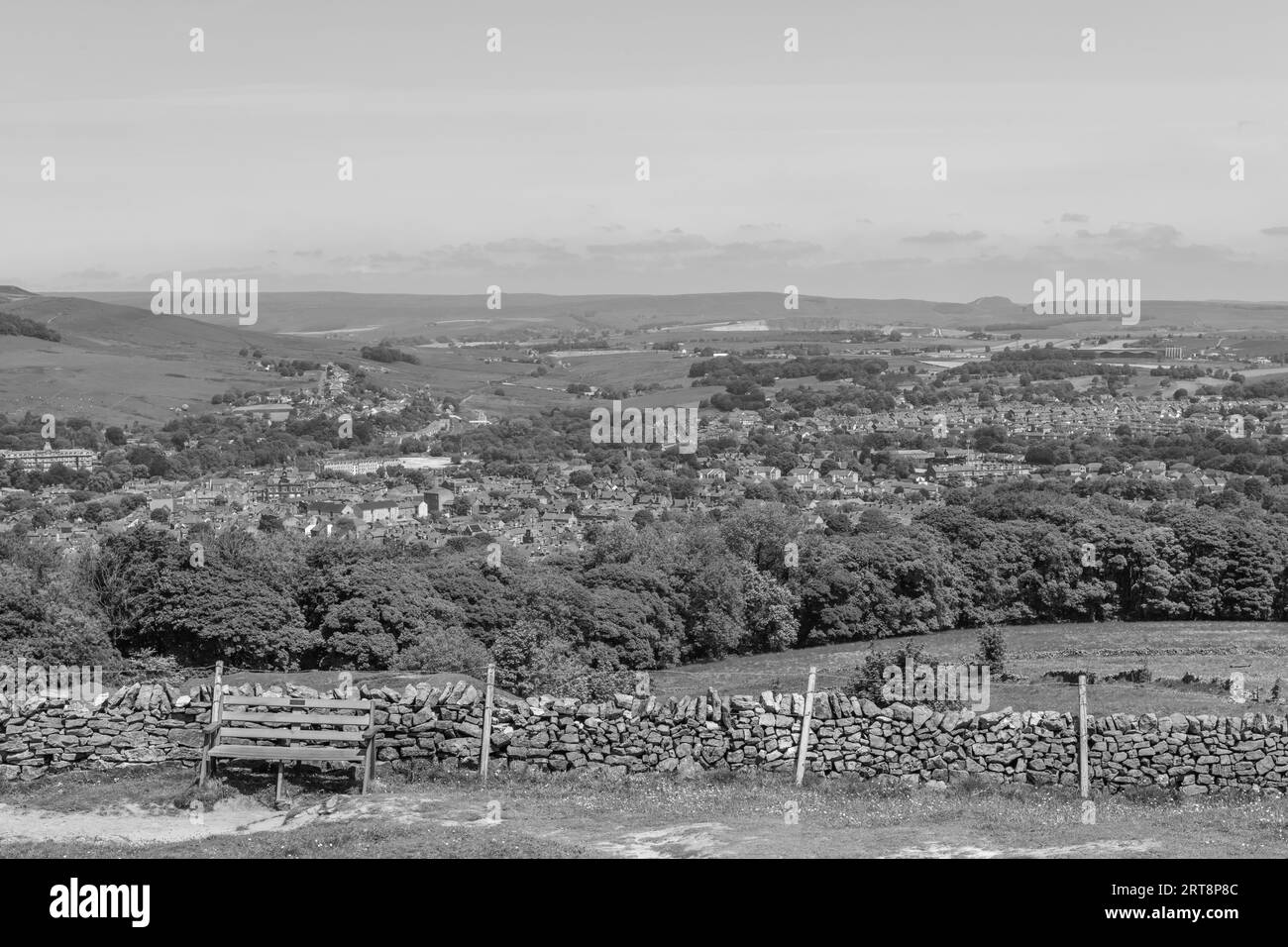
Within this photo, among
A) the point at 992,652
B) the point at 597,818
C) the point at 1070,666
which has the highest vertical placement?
the point at 597,818

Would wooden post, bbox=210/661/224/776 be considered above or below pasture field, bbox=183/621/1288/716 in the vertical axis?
above

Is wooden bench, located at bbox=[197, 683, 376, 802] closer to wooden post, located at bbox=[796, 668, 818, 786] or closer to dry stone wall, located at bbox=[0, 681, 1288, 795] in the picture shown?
dry stone wall, located at bbox=[0, 681, 1288, 795]

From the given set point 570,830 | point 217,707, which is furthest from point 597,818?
point 217,707

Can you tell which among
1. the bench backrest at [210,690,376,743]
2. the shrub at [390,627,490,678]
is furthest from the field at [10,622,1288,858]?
the shrub at [390,627,490,678]

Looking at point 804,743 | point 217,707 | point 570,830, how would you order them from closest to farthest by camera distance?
1. point 570,830
2. point 217,707
3. point 804,743

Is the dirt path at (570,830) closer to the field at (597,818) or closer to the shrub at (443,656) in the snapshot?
the field at (597,818)

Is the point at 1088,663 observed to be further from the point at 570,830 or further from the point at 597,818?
the point at 570,830
